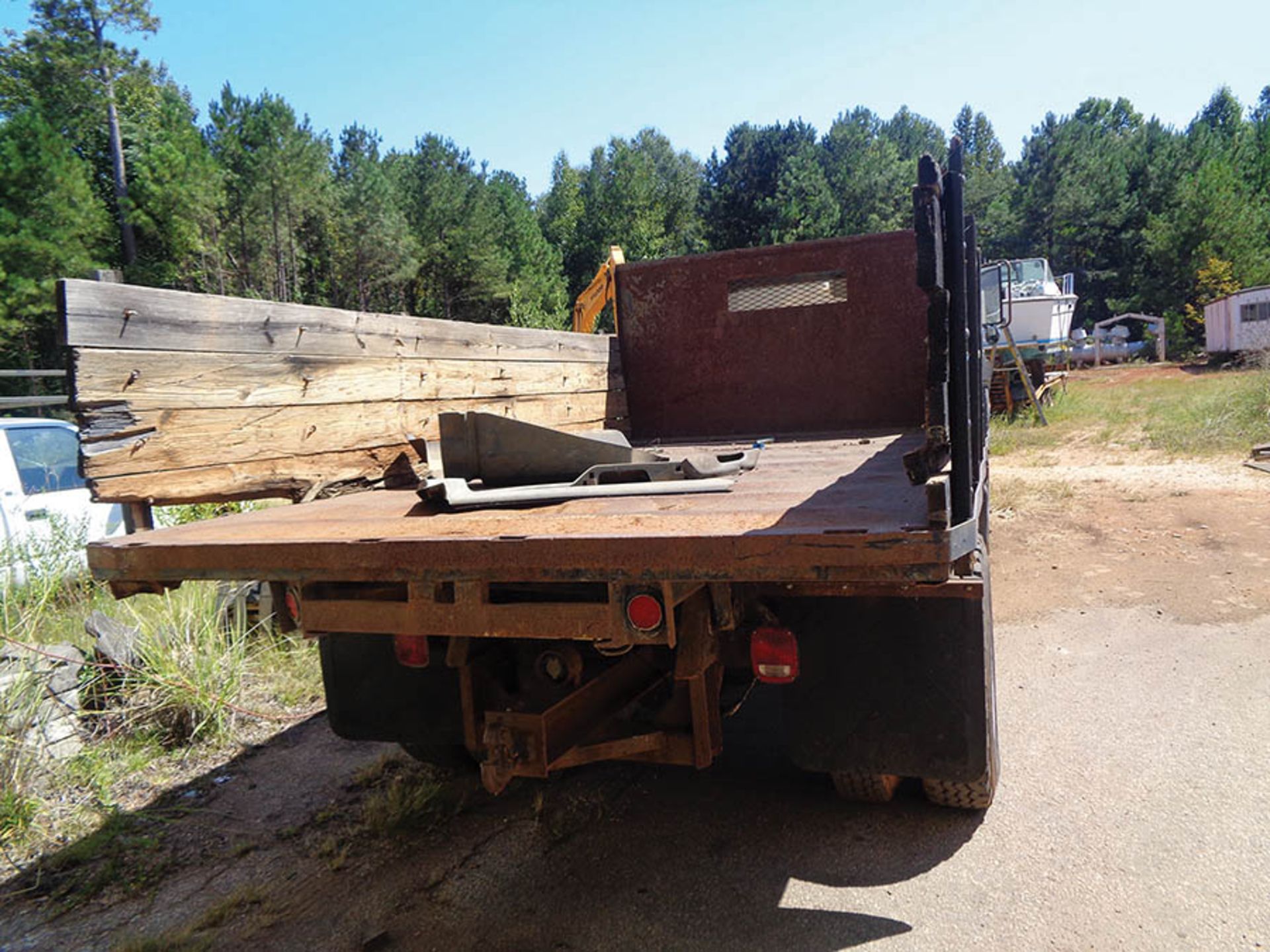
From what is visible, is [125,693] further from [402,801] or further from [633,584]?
[633,584]

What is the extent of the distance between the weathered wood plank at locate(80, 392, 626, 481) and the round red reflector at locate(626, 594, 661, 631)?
64.3 inches

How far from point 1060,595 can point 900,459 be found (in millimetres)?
3120

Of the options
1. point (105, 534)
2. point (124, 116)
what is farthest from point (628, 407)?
point (124, 116)

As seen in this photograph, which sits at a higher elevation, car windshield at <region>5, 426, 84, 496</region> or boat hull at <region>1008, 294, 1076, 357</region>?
boat hull at <region>1008, 294, 1076, 357</region>

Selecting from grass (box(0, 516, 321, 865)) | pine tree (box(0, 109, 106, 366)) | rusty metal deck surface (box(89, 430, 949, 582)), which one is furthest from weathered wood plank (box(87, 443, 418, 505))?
Answer: pine tree (box(0, 109, 106, 366))

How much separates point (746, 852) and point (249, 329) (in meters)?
2.41

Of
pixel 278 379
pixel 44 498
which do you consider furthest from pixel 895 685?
pixel 44 498

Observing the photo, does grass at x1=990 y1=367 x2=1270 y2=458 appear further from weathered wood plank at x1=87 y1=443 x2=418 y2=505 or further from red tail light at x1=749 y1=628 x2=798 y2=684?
weathered wood plank at x1=87 y1=443 x2=418 y2=505

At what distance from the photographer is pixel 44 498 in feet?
19.3

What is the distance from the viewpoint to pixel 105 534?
6.13m

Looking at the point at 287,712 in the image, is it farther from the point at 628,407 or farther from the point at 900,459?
the point at 900,459

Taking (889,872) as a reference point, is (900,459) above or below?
above

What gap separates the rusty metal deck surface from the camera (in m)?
1.73

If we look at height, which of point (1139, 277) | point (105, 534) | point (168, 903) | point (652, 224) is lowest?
point (168, 903)
